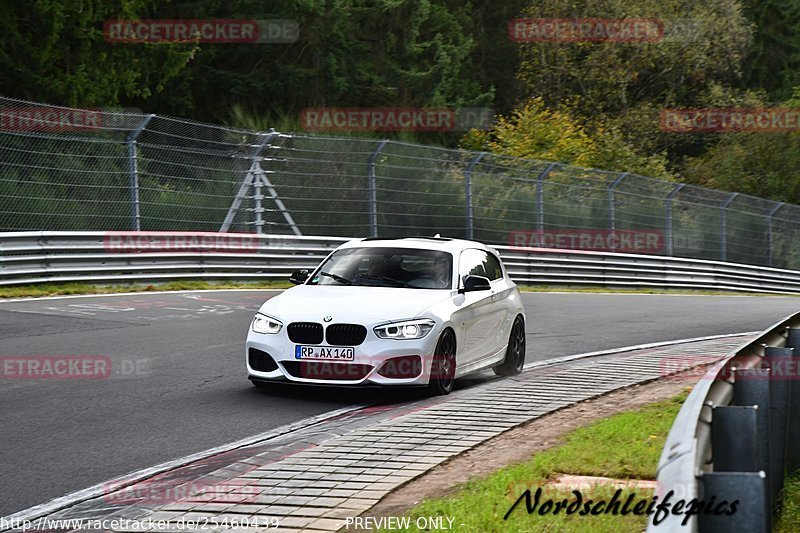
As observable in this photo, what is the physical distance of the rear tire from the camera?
1215 cm

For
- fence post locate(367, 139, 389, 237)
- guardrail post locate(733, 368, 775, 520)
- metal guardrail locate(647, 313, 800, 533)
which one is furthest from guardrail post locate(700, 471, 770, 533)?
fence post locate(367, 139, 389, 237)

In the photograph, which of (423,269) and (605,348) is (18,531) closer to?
(423,269)

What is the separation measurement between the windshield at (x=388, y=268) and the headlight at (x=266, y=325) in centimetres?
111

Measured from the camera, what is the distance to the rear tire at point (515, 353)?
1215 centimetres

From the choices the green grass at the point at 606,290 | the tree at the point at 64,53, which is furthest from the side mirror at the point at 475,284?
the tree at the point at 64,53

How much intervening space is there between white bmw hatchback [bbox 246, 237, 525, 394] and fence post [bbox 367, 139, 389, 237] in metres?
13.7

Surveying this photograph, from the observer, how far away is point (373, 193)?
25.8 metres

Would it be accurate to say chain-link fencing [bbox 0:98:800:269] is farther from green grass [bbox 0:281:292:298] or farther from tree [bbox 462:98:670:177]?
tree [bbox 462:98:670:177]

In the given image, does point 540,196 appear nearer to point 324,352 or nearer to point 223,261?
point 223,261

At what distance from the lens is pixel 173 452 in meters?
7.92

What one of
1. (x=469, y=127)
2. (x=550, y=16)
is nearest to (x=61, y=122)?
(x=469, y=127)

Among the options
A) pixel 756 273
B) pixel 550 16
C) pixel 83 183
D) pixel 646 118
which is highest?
pixel 550 16

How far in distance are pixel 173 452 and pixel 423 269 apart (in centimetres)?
411

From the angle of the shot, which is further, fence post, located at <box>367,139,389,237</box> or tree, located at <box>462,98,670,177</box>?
tree, located at <box>462,98,670,177</box>
